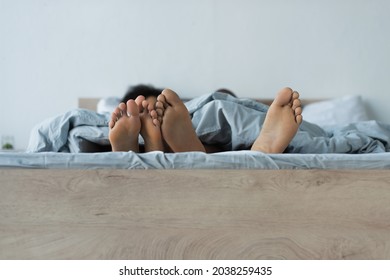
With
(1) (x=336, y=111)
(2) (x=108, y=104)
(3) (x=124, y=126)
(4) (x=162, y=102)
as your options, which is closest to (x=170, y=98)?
(4) (x=162, y=102)

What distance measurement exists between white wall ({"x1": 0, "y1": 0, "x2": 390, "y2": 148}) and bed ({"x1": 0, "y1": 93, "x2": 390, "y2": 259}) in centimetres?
181

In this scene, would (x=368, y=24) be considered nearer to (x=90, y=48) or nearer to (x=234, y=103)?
(x=90, y=48)

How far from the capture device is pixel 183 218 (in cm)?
111

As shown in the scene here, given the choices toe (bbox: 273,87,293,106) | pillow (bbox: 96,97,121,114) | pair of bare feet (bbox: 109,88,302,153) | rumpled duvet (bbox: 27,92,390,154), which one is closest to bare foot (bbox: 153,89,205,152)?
pair of bare feet (bbox: 109,88,302,153)

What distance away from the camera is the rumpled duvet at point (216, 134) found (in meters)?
1.45

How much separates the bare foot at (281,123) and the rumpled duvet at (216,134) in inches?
4.0

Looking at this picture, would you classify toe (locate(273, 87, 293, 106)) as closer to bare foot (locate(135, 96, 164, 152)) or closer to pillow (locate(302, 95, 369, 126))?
bare foot (locate(135, 96, 164, 152))

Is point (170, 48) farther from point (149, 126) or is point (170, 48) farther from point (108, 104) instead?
point (149, 126)

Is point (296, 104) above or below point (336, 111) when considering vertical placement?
above

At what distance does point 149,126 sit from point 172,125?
0.18 ft

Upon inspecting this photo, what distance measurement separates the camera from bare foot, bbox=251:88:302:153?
1.33 meters

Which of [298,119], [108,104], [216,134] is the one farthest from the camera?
[108,104]
